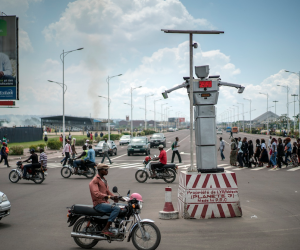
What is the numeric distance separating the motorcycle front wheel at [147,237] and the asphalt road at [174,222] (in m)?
0.44

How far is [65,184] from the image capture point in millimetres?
17078

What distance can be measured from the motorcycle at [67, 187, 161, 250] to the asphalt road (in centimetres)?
44

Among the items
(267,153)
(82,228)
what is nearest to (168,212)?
(82,228)

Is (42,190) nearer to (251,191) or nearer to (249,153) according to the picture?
(251,191)

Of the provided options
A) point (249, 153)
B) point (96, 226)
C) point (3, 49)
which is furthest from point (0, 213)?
point (3, 49)

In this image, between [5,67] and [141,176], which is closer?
[141,176]

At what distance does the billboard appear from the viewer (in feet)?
93.6

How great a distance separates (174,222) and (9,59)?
79.3 ft

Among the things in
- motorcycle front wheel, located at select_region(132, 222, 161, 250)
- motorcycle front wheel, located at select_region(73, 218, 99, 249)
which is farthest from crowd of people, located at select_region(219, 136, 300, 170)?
motorcycle front wheel, located at select_region(73, 218, 99, 249)

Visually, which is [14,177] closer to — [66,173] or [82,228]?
[66,173]

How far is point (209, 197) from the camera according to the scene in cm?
969

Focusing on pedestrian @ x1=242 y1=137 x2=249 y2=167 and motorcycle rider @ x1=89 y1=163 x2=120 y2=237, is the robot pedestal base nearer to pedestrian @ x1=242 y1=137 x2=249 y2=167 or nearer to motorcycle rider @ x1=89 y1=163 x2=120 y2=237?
motorcycle rider @ x1=89 y1=163 x2=120 y2=237

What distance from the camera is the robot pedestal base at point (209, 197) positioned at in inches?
381

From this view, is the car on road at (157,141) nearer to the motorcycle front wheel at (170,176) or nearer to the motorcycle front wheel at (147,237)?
the motorcycle front wheel at (170,176)
